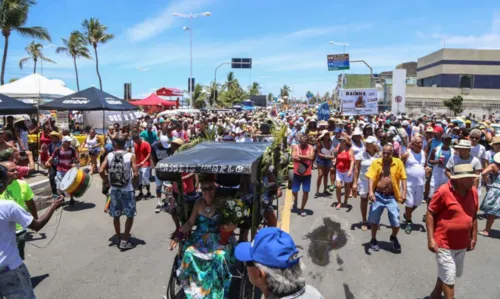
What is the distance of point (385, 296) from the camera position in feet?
15.6

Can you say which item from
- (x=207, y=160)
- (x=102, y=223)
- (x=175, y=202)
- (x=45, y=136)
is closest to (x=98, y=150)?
(x=45, y=136)

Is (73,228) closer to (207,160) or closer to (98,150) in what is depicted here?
(207,160)

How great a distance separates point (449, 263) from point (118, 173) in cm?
481

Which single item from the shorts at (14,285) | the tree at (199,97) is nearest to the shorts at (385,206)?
the shorts at (14,285)

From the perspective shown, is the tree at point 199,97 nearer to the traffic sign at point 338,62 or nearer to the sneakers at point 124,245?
the traffic sign at point 338,62

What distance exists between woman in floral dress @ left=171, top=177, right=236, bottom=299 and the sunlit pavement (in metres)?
1.46

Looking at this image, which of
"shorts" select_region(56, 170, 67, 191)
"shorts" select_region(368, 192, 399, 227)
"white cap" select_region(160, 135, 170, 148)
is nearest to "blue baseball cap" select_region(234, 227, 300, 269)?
"shorts" select_region(368, 192, 399, 227)

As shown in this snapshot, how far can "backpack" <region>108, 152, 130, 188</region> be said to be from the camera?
6234mm

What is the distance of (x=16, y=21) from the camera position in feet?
88.9

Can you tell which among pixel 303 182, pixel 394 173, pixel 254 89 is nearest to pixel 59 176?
pixel 303 182

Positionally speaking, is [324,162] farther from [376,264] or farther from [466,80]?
[466,80]

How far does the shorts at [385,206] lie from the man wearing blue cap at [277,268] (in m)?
4.38

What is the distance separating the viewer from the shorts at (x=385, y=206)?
6143 millimetres

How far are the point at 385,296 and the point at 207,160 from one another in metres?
2.76
